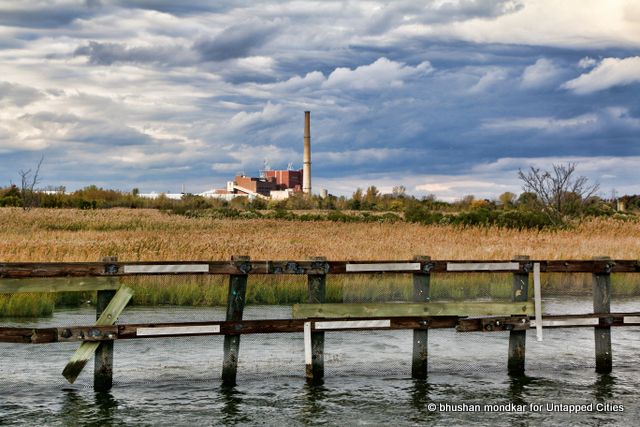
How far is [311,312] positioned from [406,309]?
4.88 feet

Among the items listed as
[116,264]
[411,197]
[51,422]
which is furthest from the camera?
[411,197]

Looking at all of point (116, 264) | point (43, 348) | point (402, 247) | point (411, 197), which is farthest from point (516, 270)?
point (411, 197)

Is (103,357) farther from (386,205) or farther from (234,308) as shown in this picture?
(386,205)

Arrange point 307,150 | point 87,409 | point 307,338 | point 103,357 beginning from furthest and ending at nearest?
point 307,150, point 307,338, point 103,357, point 87,409

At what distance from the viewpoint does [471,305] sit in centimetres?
1345

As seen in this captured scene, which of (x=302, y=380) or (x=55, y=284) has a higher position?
(x=55, y=284)

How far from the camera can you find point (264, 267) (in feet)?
41.7

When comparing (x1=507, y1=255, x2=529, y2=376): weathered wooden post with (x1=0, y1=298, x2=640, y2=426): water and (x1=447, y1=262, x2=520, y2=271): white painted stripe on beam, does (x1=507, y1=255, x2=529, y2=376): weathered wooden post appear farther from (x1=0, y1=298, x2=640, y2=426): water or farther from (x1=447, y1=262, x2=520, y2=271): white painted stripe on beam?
(x1=447, y1=262, x2=520, y2=271): white painted stripe on beam

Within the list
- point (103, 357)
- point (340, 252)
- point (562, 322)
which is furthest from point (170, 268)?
point (340, 252)

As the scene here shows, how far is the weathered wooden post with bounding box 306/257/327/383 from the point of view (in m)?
13.0

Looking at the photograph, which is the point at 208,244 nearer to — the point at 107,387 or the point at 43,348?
the point at 43,348

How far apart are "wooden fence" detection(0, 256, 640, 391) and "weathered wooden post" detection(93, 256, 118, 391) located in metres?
0.01

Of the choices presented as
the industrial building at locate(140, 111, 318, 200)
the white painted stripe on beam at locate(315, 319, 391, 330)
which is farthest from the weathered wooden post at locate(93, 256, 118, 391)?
the industrial building at locate(140, 111, 318, 200)

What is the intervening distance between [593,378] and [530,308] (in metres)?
1.59
